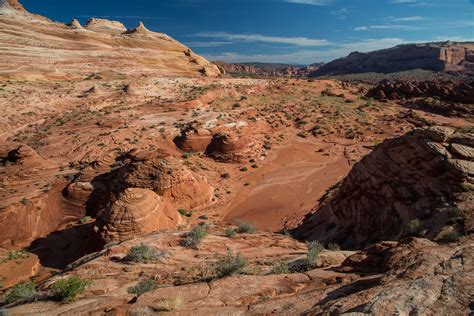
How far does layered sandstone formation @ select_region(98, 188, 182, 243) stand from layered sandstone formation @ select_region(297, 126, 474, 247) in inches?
233

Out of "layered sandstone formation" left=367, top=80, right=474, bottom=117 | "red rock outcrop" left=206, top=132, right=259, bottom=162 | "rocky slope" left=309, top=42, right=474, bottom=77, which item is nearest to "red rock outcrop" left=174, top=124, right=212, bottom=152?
"red rock outcrop" left=206, top=132, right=259, bottom=162

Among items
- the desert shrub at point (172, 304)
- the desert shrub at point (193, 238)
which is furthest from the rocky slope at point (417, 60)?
the desert shrub at point (172, 304)

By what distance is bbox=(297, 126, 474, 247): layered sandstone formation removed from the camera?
8.88 m

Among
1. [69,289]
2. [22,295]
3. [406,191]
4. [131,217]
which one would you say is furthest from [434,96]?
[22,295]

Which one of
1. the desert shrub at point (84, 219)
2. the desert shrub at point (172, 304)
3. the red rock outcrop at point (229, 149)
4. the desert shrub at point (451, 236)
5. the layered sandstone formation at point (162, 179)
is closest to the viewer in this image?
the desert shrub at point (172, 304)

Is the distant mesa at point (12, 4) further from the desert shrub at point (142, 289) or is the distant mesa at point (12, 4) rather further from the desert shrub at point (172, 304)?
the desert shrub at point (172, 304)

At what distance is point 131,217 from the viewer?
11.7 m

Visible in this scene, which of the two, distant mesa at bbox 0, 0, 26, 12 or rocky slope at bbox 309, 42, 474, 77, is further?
Answer: rocky slope at bbox 309, 42, 474, 77

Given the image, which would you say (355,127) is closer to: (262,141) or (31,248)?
(262,141)

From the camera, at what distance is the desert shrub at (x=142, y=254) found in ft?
27.7

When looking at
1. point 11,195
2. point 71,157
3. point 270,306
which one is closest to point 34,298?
point 270,306

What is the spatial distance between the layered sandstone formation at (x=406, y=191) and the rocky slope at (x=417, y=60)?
Answer: 12540 centimetres

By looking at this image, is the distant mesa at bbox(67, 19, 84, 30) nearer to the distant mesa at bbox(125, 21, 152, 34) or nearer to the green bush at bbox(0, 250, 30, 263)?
the distant mesa at bbox(125, 21, 152, 34)

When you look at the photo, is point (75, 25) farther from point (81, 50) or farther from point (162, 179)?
point (162, 179)
